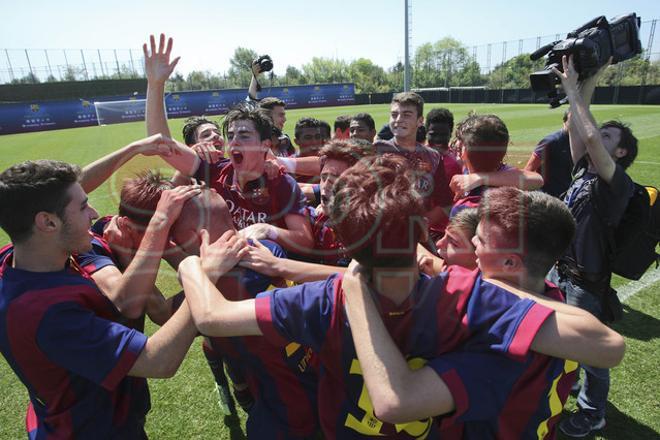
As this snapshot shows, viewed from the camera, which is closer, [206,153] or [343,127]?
[206,153]

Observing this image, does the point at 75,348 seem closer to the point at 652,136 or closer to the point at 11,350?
the point at 11,350

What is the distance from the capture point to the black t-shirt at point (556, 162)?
4027 millimetres

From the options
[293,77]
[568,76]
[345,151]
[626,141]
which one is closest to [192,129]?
[345,151]

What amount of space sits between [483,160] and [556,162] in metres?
1.75

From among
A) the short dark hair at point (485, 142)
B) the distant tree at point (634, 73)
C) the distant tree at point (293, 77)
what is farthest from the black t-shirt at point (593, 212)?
the distant tree at point (293, 77)

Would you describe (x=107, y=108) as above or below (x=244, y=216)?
above

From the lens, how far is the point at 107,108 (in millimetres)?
31219

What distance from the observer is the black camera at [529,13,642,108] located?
2617 millimetres

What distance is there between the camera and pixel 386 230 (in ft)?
3.99

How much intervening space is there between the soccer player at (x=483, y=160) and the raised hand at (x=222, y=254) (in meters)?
1.51

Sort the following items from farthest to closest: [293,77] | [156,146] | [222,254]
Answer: [293,77] < [156,146] < [222,254]

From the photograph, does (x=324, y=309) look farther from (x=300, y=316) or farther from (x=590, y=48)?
(x=590, y=48)

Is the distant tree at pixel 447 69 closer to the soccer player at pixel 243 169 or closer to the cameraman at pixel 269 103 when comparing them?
the cameraman at pixel 269 103

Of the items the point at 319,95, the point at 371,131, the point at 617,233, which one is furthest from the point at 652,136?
the point at 319,95
